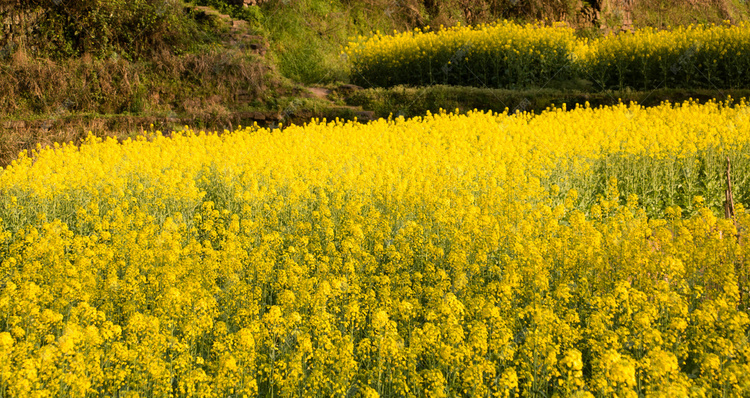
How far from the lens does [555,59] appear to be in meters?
16.3

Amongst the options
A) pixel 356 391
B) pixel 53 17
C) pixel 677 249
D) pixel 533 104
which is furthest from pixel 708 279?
pixel 53 17

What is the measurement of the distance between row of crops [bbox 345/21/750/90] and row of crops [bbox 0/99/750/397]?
5.66 metres

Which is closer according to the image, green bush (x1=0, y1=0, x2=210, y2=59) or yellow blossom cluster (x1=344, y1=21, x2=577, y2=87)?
green bush (x1=0, y1=0, x2=210, y2=59)

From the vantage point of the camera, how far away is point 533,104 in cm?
1368

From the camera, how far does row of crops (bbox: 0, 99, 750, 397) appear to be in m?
3.28

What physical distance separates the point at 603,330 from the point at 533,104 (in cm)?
1087

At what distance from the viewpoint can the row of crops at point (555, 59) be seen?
48.5ft

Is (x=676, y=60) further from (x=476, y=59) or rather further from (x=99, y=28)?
(x=99, y=28)

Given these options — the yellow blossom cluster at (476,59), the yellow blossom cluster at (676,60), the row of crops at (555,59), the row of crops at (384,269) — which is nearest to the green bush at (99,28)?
the row of crops at (555,59)

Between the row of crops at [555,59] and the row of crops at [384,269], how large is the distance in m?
5.66

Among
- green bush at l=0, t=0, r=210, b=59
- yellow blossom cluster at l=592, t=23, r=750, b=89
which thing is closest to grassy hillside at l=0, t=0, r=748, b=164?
green bush at l=0, t=0, r=210, b=59

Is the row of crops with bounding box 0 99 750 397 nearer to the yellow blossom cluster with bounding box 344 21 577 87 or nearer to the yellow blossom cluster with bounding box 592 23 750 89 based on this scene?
the yellow blossom cluster with bounding box 592 23 750 89

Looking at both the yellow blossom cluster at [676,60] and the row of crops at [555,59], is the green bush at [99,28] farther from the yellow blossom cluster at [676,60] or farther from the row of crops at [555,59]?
the yellow blossom cluster at [676,60]

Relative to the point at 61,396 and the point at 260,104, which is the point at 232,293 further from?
the point at 260,104
